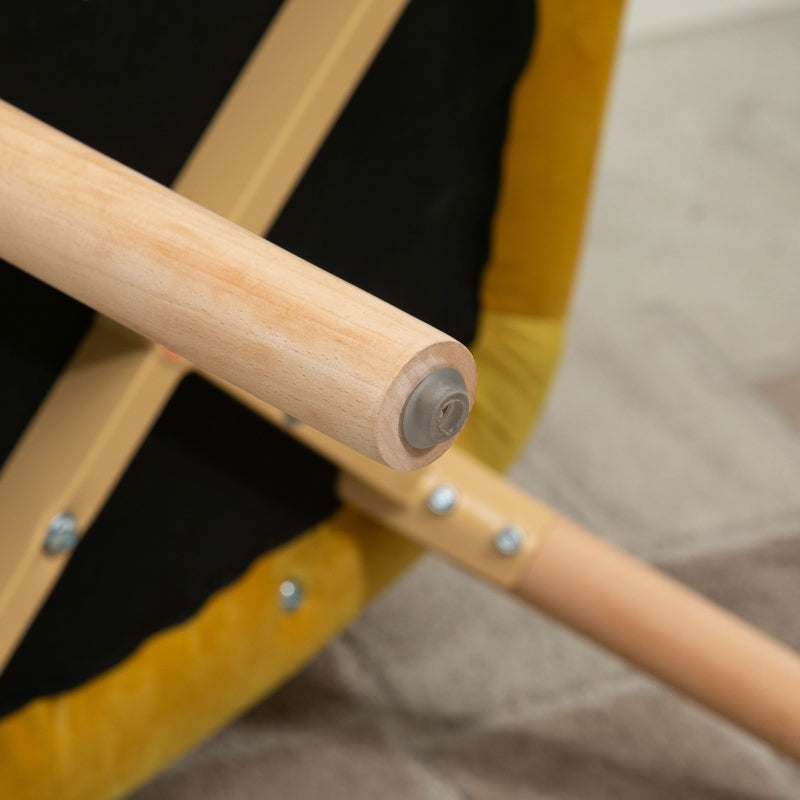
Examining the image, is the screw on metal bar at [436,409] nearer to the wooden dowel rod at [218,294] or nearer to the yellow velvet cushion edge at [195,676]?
the wooden dowel rod at [218,294]

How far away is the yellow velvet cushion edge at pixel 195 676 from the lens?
1.58 feet

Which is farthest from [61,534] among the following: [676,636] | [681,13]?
[681,13]

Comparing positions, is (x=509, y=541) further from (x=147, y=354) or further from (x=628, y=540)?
(x=628, y=540)

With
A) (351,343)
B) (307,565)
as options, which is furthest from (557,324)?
(351,343)

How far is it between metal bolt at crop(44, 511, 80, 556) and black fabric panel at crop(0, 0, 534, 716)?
5 centimetres

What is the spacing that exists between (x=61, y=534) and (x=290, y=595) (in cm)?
18

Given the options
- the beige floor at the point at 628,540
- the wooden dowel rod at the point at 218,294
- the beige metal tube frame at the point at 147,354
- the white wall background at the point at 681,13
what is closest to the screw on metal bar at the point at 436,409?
the wooden dowel rod at the point at 218,294

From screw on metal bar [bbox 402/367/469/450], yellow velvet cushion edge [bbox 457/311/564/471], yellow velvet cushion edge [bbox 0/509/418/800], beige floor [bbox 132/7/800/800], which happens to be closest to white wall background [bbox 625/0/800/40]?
beige floor [bbox 132/7/800/800]

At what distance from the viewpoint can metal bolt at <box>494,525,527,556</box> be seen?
526 mm

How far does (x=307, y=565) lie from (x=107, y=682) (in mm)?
118

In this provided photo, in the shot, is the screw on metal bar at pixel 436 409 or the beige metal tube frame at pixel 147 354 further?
the beige metal tube frame at pixel 147 354

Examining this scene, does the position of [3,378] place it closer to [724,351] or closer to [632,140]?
[724,351]

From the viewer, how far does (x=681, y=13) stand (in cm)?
166

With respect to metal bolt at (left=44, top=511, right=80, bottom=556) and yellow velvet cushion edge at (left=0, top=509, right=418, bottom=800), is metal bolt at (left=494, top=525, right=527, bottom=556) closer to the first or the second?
yellow velvet cushion edge at (left=0, top=509, right=418, bottom=800)
